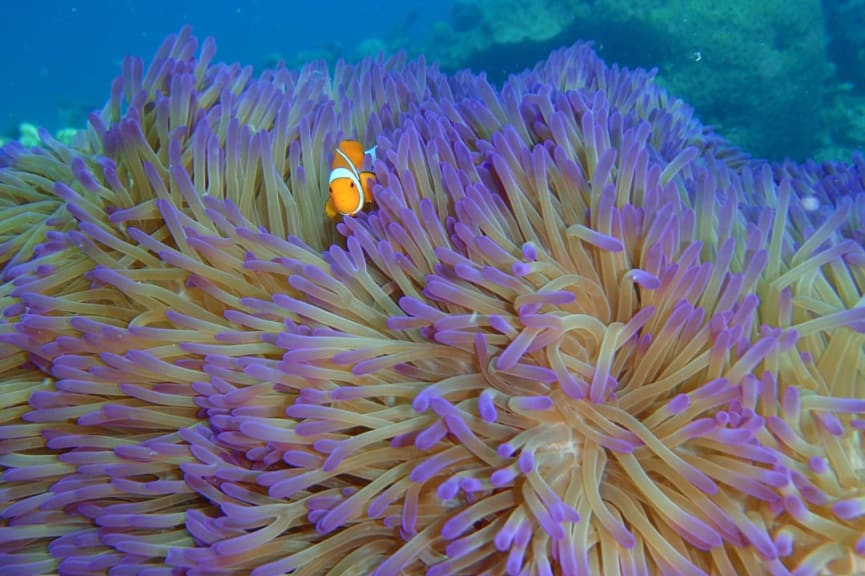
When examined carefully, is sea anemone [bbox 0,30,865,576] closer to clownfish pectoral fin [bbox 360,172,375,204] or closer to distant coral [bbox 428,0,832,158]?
clownfish pectoral fin [bbox 360,172,375,204]

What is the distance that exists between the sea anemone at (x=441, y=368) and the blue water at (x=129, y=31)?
124 feet

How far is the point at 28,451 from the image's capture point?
1996 millimetres

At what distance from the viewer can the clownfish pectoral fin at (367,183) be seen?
6.74 ft

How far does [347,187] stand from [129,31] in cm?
7883

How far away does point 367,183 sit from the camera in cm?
206

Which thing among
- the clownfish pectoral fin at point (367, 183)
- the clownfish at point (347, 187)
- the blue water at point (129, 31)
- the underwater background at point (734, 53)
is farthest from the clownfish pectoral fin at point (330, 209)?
the blue water at point (129, 31)

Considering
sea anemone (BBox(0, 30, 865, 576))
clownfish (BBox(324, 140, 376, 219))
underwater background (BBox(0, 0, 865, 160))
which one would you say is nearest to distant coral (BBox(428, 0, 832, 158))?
underwater background (BBox(0, 0, 865, 160))

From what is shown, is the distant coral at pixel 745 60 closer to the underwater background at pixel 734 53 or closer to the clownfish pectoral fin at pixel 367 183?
the underwater background at pixel 734 53

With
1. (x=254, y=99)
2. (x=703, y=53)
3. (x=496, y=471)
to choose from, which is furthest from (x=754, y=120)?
(x=496, y=471)

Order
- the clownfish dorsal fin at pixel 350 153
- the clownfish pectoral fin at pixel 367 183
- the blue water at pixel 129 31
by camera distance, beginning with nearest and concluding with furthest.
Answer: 1. the clownfish pectoral fin at pixel 367 183
2. the clownfish dorsal fin at pixel 350 153
3. the blue water at pixel 129 31

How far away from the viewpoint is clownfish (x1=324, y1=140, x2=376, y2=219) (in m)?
2.06

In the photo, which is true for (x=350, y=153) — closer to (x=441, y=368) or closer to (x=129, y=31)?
(x=441, y=368)

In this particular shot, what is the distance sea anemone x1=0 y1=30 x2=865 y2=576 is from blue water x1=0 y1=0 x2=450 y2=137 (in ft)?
124

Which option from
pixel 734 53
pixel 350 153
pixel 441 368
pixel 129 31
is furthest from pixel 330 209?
pixel 129 31
